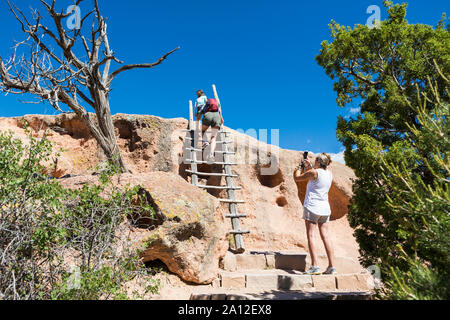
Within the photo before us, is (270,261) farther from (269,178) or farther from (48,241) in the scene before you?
(48,241)

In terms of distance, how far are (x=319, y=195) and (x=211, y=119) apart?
3790 millimetres

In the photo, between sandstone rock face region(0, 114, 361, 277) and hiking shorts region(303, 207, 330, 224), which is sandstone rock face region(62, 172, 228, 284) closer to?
hiking shorts region(303, 207, 330, 224)

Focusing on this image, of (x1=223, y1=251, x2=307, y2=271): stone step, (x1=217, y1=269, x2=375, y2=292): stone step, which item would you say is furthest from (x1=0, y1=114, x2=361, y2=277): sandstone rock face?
(x1=217, y1=269, x2=375, y2=292): stone step

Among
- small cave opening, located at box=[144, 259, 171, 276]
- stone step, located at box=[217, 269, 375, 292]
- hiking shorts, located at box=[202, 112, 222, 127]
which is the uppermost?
hiking shorts, located at box=[202, 112, 222, 127]

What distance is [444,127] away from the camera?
2.85m

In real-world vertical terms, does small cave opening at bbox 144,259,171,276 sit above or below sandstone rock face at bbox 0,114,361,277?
below

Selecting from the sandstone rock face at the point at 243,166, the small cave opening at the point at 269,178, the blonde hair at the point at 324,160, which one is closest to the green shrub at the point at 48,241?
the blonde hair at the point at 324,160

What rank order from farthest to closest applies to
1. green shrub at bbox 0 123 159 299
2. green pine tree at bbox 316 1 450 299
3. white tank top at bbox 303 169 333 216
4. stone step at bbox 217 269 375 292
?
1. white tank top at bbox 303 169 333 216
2. stone step at bbox 217 269 375 292
3. green pine tree at bbox 316 1 450 299
4. green shrub at bbox 0 123 159 299

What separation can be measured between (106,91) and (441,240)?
607 cm

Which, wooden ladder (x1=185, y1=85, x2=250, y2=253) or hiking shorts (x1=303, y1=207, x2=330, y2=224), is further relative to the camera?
wooden ladder (x1=185, y1=85, x2=250, y2=253)

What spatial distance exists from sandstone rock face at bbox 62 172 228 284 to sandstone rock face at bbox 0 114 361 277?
3097 mm

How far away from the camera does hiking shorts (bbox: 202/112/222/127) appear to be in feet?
28.2

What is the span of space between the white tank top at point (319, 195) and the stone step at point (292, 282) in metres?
1.01
